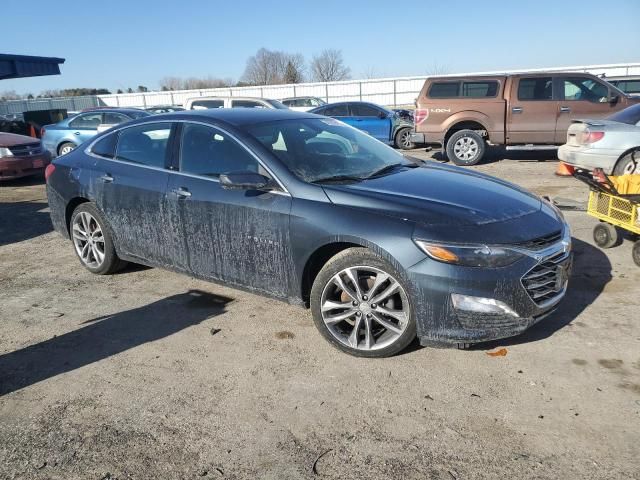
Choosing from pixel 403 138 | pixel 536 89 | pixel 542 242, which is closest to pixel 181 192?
pixel 542 242

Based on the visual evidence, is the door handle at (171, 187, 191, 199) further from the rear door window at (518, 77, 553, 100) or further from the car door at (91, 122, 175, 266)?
the rear door window at (518, 77, 553, 100)

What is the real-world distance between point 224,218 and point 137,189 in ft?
3.46

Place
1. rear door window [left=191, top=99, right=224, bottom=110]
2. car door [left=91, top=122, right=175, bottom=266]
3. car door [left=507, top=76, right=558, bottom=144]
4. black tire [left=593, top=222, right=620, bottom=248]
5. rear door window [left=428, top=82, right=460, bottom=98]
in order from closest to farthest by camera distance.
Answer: car door [left=91, top=122, right=175, bottom=266]
black tire [left=593, top=222, right=620, bottom=248]
car door [left=507, top=76, right=558, bottom=144]
rear door window [left=428, top=82, right=460, bottom=98]
rear door window [left=191, top=99, right=224, bottom=110]

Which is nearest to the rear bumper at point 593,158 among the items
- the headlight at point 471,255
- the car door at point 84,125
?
the headlight at point 471,255

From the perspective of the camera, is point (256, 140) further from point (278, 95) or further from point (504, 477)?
point (278, 95)

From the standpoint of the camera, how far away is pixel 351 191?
139 inches

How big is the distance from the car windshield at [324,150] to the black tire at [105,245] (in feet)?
6.05

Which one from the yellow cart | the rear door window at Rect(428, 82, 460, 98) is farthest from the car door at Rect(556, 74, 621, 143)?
the yellow cart

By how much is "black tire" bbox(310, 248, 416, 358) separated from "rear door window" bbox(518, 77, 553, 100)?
9.78 metres

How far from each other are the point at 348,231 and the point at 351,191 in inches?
12.9

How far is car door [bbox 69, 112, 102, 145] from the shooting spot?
13195 mm

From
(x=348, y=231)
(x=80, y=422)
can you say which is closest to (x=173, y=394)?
(x=80, y=422)

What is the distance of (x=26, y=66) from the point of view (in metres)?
18.8

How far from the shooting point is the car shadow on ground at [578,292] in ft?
11.9
